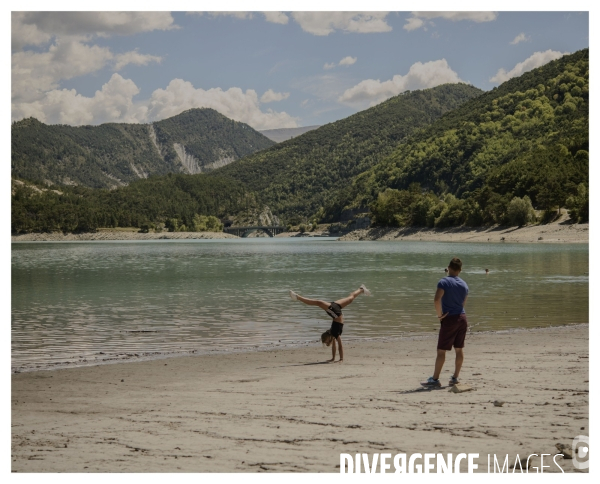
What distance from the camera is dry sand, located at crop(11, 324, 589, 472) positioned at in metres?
7.19

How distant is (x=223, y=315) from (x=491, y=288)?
574 inches

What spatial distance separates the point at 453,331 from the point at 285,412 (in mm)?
2700

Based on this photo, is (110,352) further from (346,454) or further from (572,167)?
(572,167)

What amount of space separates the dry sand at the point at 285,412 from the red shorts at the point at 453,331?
693mm

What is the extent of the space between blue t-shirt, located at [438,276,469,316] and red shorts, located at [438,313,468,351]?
94 millimetres

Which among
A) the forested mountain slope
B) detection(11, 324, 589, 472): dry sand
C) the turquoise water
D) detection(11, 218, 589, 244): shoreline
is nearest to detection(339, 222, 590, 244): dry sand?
detection(11, 218, 589, 244): shoreline

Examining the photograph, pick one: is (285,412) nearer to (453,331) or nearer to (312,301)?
(453,331)

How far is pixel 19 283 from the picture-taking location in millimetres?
41312

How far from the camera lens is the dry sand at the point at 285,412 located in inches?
283

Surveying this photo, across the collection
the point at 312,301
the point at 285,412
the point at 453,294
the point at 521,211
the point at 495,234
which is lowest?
the point at 285,412

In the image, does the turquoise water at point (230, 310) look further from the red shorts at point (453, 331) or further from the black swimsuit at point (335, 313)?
the red shorts at point (453, 331)

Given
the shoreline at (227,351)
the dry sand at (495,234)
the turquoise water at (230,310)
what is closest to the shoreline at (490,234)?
the dry sand at (495,234)

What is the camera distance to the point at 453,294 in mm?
10055

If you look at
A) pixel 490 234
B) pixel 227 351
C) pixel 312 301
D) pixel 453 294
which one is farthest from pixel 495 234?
pixel 453 294
